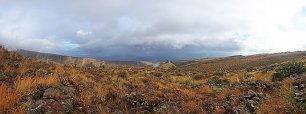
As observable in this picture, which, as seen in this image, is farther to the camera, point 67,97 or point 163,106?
point 163,106

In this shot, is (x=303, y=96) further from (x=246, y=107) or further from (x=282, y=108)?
(x=246, y=107)

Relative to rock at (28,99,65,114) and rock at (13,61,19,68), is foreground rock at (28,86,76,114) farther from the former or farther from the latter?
rock at (13,61,19,68)

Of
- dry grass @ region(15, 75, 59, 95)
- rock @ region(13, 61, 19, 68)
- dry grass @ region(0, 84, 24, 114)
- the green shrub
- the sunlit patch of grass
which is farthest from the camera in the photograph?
the green shrub

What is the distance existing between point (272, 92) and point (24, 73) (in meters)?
13.2

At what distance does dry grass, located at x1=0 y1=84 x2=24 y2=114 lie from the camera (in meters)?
11.2

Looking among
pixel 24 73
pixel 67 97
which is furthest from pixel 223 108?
pixel 24 73

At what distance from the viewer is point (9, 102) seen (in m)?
11.6

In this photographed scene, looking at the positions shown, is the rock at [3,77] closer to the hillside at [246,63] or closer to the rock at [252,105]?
the rock at [252,105]

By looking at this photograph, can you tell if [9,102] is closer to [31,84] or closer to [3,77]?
[31,84]

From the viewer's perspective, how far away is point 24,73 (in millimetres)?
17406

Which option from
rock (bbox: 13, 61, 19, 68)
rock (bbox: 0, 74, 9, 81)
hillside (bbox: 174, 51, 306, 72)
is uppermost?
rock (bbox: 13, 61, 19, 68)

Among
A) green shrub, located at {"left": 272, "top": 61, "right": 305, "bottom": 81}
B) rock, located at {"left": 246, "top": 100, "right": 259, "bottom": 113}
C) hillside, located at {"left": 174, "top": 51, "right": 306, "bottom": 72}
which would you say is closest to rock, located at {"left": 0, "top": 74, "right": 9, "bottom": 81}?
rock, located at {"left": 246, "top": 100, "right": 259, "bottom": 113}

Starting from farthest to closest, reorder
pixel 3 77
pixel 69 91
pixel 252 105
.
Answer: pixel 3 77 < pixel 69 91 < pixel 252 105

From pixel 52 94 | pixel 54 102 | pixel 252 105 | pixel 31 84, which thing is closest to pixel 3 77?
pixel 31 84
